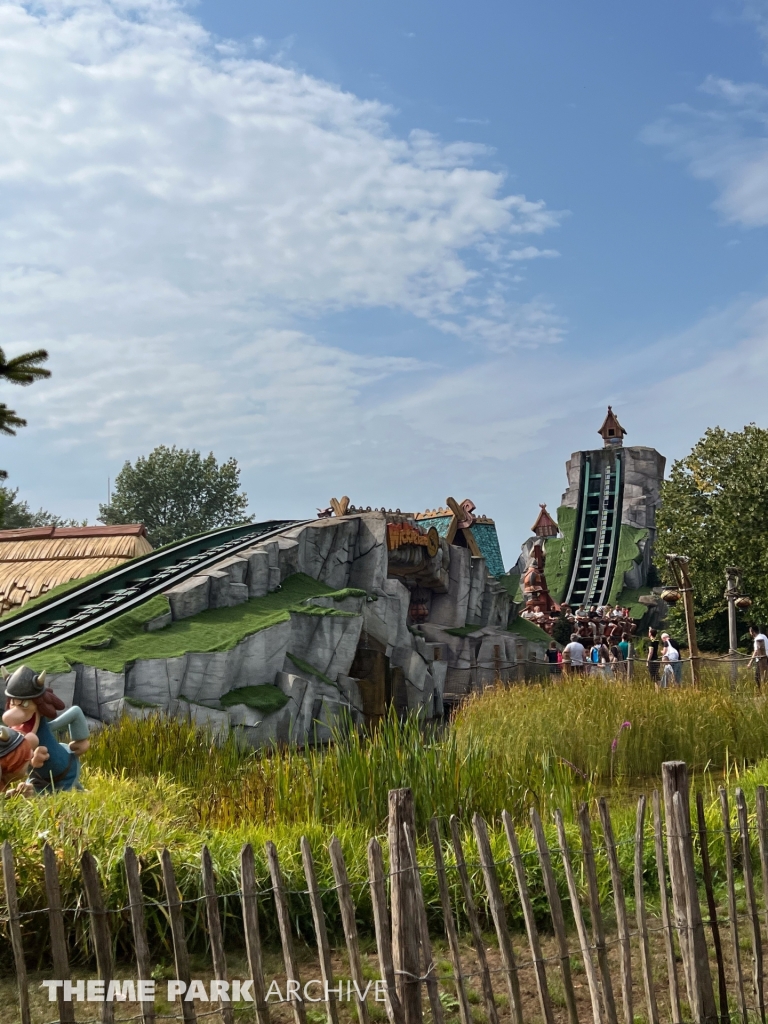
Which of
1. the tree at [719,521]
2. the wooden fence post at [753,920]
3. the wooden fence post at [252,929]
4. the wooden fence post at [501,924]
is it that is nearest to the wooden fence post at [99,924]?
the wooden fence post at [252,929]

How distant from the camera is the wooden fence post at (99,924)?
362cm

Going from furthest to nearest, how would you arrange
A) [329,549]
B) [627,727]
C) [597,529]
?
1. [597,529]
2. [329,549]
3. [627,727]

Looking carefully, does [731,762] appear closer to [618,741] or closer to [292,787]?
[618,741]

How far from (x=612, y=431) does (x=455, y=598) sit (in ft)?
→ 75.7

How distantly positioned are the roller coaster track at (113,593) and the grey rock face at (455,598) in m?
8.07

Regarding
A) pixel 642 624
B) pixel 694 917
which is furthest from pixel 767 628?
pixel 694 917

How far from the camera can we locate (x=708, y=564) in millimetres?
30031

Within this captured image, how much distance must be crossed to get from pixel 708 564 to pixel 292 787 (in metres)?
25.3

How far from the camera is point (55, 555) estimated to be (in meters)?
22.0

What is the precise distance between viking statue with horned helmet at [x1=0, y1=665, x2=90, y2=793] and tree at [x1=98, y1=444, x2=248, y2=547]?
4355 centimetres

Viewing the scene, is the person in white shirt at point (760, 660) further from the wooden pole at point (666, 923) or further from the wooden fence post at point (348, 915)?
the wooden fence post at point (348, 915)

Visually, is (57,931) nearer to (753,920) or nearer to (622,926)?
(622,926)

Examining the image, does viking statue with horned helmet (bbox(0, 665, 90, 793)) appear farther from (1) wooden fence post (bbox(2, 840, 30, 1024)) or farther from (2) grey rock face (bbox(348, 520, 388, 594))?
(2) grey rock face (bbox(348, 520, 388, 594))

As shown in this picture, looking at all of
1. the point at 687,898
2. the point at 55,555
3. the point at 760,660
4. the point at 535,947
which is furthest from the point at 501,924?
the point at 55,555
